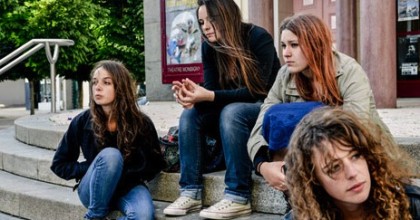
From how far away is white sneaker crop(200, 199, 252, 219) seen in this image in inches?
129

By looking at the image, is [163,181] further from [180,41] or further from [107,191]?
[180,41]

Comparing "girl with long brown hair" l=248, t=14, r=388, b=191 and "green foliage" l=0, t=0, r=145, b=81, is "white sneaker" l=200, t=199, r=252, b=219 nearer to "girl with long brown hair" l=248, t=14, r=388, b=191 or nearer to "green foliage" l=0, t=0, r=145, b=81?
"girl with long brown hair" l=248, t=14, r=388, b=191

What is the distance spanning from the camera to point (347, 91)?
8.63ft

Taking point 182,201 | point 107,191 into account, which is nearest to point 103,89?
point 107,191

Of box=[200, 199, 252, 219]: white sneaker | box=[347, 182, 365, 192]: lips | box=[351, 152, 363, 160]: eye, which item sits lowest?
box=[200, 199, 252, 219]: white sneaker

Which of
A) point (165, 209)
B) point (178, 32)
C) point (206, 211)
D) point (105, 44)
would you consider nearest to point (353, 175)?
point (206, 211)

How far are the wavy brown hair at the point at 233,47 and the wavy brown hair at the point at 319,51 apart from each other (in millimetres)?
821

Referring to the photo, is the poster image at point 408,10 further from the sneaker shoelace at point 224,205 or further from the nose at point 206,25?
the sneaker shoelace at point 224,205

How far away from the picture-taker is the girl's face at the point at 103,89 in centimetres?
370

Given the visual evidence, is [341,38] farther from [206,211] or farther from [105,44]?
[105,44]

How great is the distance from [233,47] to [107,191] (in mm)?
1136

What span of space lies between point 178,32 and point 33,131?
5321 mm

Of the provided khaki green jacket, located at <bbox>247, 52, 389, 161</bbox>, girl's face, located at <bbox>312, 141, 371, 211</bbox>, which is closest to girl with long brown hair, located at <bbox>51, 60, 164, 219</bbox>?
khaki green jacket, located at <bbox>247, 52, 389, 161</bbox>

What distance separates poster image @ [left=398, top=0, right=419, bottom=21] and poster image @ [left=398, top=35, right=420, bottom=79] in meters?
0.39
